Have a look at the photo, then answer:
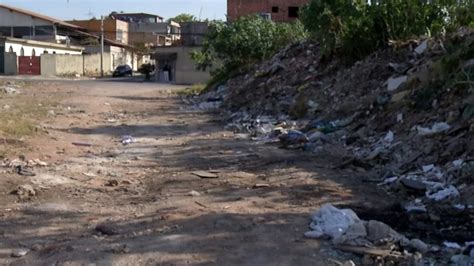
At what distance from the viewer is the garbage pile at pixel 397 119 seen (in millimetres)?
6926

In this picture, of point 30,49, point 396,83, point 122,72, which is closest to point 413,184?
point 396,83

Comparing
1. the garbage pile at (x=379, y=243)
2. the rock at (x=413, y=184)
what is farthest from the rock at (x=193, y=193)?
the rock at (x=413, y=184)

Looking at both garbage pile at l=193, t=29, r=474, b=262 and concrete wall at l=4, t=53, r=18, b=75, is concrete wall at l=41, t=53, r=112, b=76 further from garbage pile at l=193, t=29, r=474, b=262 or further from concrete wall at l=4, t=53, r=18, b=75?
garbage pile at l=193, t=29, r=474, b=262

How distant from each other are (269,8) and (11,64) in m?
21.7

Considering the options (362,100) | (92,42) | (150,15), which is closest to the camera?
(362,100)

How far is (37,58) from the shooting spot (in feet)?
175

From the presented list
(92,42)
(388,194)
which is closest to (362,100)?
(388,194)

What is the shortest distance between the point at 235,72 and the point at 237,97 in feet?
25.3

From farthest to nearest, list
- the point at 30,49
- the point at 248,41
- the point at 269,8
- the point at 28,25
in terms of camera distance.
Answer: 1. the point at 28,25
2. the point at 30,49
3. the point at 269,8
4. the point at 248,41

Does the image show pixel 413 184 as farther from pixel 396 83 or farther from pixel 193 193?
pixel 396 83

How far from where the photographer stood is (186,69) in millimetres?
47906

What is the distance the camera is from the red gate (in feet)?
175

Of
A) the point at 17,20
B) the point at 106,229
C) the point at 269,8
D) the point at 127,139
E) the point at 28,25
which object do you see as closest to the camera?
the point at 106,229

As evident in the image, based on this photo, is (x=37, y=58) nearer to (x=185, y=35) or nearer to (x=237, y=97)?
(x=185, y=35)
